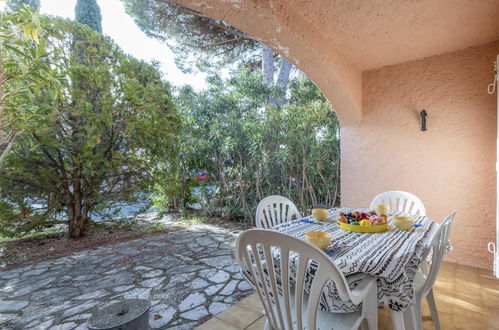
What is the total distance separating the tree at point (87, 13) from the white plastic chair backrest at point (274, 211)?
7.45 meters

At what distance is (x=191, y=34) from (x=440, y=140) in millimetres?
5253

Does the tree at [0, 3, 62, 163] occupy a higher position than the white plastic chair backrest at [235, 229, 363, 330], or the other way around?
the tree at [0, 3, 62, 163]

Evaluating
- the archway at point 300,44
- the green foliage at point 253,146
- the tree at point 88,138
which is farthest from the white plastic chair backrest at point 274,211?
the tree at point 88,138

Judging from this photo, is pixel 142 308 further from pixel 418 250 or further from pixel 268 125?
pixel 268 125

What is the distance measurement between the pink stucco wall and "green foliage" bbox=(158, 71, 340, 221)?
705mm

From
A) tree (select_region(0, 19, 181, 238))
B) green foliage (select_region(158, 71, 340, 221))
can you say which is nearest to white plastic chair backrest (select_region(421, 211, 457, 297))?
green foliage (select_region(158, 71, 340, 221))

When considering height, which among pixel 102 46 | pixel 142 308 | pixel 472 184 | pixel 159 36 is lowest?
pixel 142 308

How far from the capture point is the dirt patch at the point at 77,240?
318 centimetres

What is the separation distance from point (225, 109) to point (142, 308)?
158 inches

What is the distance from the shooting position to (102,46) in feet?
12.1

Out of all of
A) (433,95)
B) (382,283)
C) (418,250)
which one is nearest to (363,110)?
(433,95)

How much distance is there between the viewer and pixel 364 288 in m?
1.14

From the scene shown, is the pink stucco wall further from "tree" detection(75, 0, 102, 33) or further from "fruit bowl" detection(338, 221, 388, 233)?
"tree" detection(75, 0, 102, 33)

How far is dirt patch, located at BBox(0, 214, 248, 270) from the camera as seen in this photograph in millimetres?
3178
